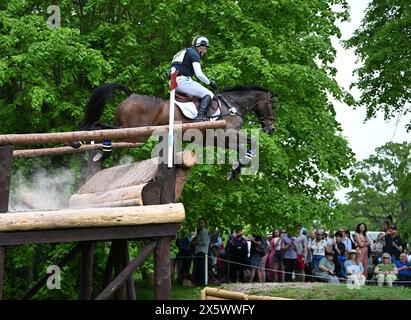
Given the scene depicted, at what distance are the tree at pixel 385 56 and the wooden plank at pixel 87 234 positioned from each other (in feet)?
56.8

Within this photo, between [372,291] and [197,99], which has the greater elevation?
[197,99]

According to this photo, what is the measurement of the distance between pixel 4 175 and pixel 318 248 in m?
11.1

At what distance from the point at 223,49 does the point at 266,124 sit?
5086 mm

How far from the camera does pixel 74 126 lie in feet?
57.0

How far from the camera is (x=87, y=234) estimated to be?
7352mm

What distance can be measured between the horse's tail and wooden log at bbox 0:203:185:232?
4150mm

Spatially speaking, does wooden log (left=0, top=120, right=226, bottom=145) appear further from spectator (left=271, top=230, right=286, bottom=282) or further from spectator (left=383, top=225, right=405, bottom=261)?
spectator (left=271, top=230, right=286, bottom=282)

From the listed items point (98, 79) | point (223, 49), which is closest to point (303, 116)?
point (223, 49)

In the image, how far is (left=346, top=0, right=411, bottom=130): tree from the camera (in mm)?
23953

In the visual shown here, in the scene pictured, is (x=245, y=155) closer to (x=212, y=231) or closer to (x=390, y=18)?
(x=212, y=231)

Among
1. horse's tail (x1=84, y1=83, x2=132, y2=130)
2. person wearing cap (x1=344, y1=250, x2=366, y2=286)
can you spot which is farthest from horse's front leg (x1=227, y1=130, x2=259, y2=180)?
person wearing cap (x1=344, y1=250, x2=366, y2=286)

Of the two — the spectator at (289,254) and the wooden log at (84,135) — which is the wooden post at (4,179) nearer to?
the wooden log at (84,135)

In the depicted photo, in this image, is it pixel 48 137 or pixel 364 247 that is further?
pixel 364 247
